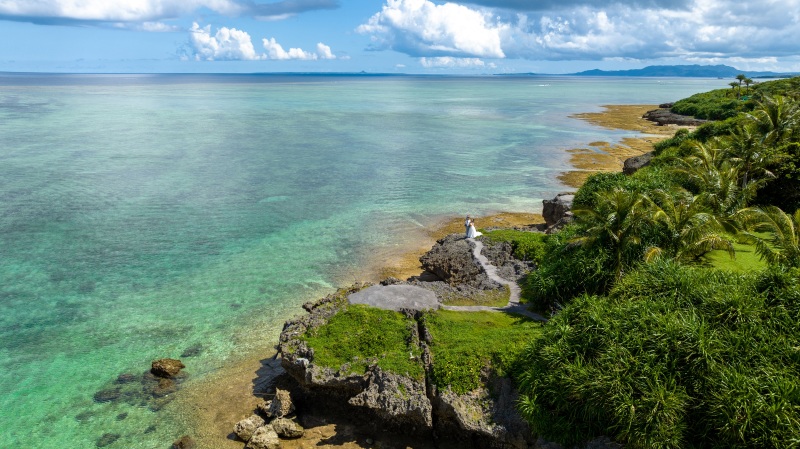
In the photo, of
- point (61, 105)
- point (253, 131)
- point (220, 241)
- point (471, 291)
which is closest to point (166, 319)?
point (220, 241)

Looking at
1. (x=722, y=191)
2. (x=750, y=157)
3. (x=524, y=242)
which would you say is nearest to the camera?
(x=722, y=191)

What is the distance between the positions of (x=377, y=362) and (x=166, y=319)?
A: 12.7 metres

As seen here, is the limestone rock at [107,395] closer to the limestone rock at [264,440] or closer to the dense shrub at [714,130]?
the limestone rock at [264,440]

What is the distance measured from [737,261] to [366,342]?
16.5 meters

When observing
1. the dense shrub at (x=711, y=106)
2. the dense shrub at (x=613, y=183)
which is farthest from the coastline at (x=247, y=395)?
the dense shrub at (x=711, y=106)

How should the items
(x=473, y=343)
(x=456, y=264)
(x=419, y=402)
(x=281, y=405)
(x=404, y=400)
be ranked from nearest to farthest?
(x=419, y=402) → (x=404, y=400) → (x=281, y=405) → (x=473, y=343) → (x=456, y=264)

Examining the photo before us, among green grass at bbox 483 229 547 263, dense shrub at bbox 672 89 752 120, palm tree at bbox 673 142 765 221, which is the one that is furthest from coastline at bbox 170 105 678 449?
dense shrub at bbox 672 89 752 120

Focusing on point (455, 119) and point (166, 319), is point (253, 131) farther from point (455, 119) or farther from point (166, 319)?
point (166, 319)

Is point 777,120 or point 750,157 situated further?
point 777,120

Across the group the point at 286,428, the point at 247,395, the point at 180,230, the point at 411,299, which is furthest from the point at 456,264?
the point at 180,230

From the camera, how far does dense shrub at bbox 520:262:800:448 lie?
12789 millimetres

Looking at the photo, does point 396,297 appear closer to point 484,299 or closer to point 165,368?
point 484,299

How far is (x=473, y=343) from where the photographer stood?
744 inches

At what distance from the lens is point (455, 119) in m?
112
